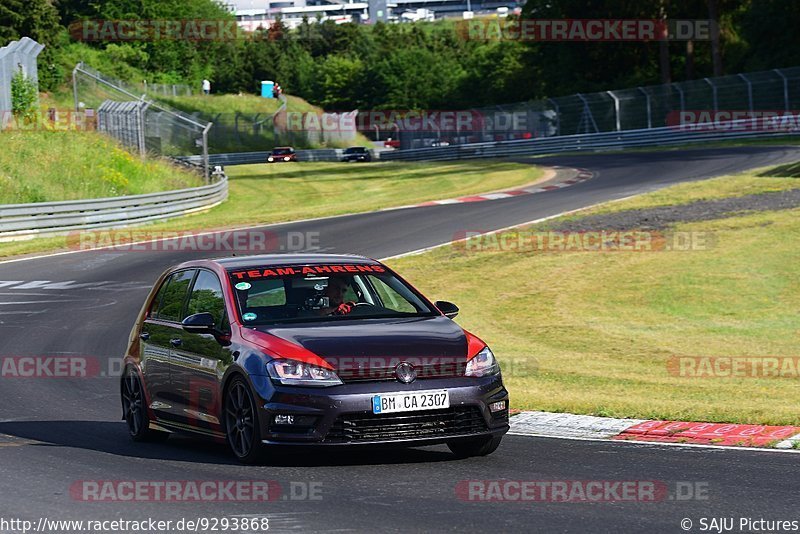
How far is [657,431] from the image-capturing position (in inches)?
391

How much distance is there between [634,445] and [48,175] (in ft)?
103

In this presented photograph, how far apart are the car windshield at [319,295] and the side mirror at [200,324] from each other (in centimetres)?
23

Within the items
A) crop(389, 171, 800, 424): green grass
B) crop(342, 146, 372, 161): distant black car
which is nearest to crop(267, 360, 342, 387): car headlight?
crop(389, 171, 800, 424): green grass

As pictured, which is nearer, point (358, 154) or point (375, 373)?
point (375, 373)

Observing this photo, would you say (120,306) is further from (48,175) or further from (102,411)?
(48,175)

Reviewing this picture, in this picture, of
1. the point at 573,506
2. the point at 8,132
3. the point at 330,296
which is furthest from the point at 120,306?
the point at 8,132

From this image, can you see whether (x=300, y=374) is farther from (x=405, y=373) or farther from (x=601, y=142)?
(x=601, y=142)

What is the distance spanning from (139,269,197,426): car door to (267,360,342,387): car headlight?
1.69 m

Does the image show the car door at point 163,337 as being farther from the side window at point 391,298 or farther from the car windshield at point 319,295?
the side window at point 391,298

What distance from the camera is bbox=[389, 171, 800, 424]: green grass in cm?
1336

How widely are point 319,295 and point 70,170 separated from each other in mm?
31086

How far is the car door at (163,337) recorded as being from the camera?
9.84 m

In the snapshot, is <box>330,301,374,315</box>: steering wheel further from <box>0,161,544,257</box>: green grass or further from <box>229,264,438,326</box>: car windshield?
<box>0,161,544,257</box>: green grass

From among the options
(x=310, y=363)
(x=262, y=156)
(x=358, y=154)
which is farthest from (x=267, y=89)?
(x=310, y=363)
